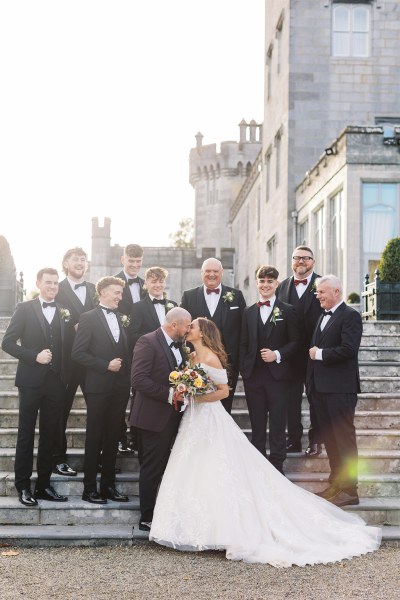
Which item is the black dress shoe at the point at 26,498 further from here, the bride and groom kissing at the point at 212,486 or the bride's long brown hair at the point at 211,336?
the bride's long brown hair at the point at 211,336

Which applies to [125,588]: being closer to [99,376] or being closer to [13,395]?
[99,376]

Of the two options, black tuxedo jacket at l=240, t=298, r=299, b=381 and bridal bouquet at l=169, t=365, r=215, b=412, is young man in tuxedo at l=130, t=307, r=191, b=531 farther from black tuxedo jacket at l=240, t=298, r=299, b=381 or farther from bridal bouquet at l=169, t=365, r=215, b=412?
black tuxedo jacket at l=240, t=298, r=299, b=381

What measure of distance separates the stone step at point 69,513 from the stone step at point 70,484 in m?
0.35

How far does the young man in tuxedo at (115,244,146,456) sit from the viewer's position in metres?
9.01

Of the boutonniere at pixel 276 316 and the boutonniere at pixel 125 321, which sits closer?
the boutonniere at pixel 276 316

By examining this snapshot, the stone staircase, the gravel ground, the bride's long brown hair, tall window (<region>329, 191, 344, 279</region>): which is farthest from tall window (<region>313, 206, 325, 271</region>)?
the gravel ground

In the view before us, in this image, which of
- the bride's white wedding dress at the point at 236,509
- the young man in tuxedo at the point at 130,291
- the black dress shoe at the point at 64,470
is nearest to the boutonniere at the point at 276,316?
the bride's white wedding dress at the point at 236,509

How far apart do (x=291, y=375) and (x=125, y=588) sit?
127 inches

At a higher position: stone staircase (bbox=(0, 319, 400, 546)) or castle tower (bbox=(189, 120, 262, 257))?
castle tower (bbox=(189, 120, 262, 257))

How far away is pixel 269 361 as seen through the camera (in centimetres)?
823

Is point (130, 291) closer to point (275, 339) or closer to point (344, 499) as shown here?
point (275, 339)

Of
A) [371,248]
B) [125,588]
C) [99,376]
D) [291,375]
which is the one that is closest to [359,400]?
[291,375]

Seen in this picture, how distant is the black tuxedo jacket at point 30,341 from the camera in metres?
8.01

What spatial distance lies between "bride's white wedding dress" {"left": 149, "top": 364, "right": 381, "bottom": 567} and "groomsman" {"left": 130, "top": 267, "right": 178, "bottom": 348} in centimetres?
147
